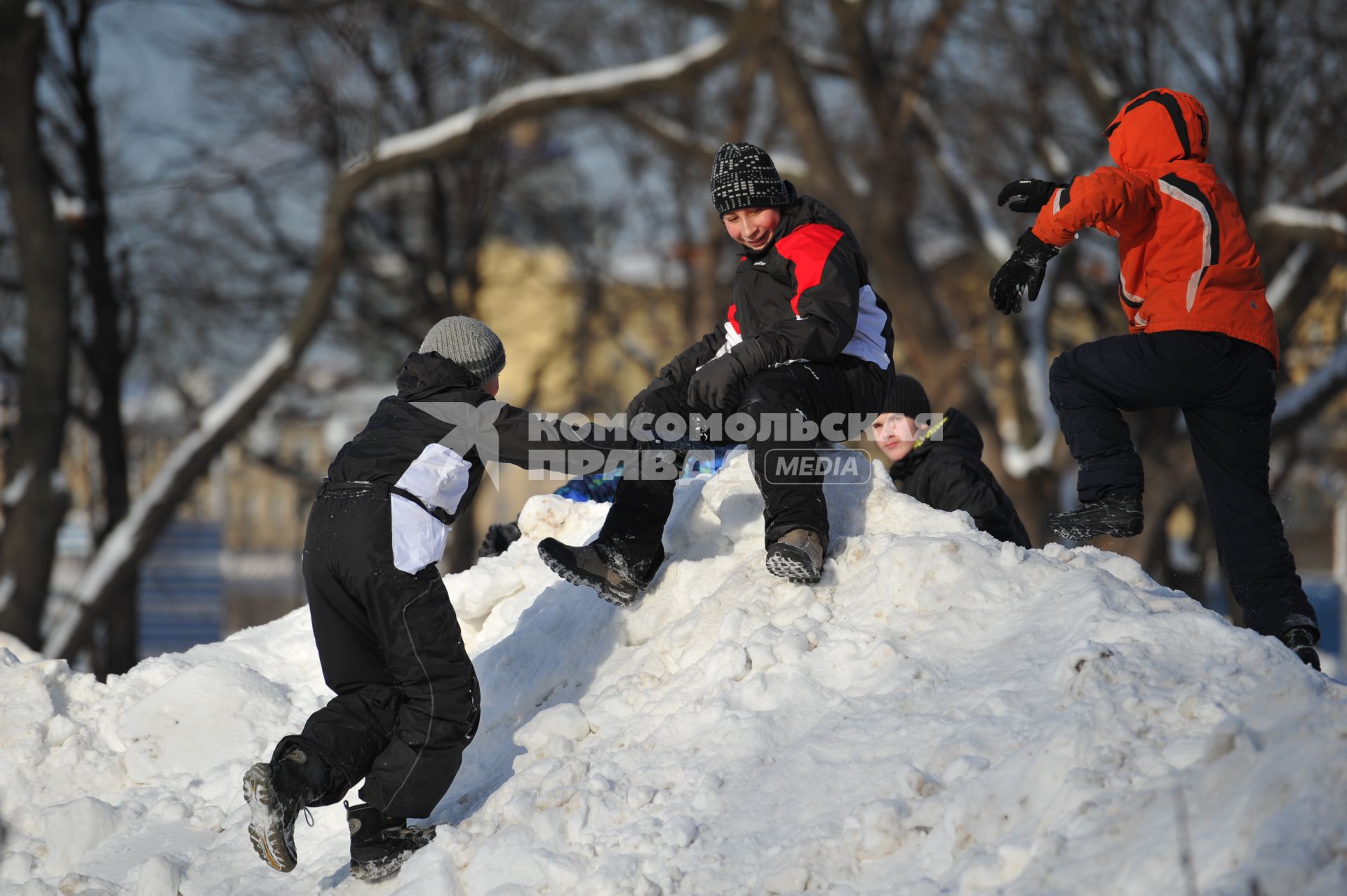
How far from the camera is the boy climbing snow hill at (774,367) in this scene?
3.81 metres

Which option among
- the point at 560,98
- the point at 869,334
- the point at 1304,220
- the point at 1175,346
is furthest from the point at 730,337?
the point at 1304,220

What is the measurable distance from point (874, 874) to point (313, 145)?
565 inches

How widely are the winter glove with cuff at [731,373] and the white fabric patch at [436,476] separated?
86cm

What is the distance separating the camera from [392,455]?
346 cm

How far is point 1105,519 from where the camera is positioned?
3.88 metres

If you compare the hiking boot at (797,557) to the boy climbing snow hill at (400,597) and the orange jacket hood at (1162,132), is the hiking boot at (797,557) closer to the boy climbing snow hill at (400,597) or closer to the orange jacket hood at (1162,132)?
the boy climbing snow hill at (400,597)

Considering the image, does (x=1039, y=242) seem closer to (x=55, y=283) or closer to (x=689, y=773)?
(x=689, y=773)

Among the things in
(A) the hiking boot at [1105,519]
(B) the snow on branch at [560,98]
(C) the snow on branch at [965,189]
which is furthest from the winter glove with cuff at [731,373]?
(B) the snow on branch at [560,98]

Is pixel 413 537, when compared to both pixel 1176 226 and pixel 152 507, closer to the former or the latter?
pixel 1176 226

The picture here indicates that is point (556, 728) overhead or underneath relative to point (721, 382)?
underneath

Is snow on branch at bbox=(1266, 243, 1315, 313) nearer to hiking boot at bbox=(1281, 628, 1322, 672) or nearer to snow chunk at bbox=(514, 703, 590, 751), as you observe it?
hiking boot at bbox=(1281, 628, 1322, 672)

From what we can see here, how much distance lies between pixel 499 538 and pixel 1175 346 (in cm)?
311

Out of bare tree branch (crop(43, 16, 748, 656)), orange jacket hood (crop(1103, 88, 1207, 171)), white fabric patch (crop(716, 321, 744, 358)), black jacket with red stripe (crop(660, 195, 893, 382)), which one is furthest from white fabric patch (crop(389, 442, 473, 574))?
bare tree branch (crop(43, 16, 748, 656))

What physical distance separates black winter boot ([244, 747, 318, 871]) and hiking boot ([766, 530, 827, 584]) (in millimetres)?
1413
